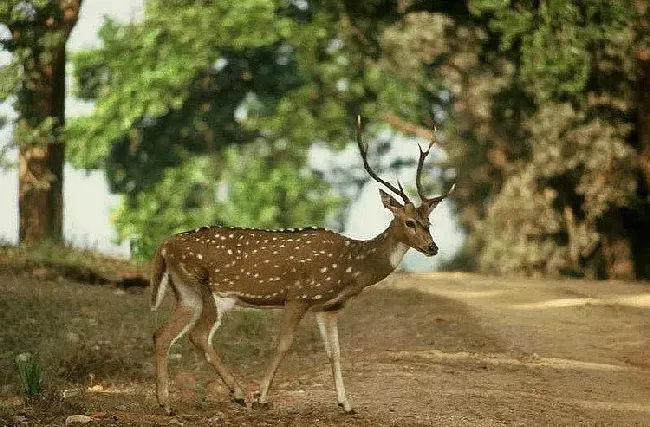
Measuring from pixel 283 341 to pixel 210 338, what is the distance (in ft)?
1.86

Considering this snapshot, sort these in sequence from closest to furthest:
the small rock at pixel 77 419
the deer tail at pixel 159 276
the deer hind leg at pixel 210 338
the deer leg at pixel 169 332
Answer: the small rock at pixel 77 419, the deer leg at pixel 169 332, the deer hind leg at pixel 210 338, the deer tail at pixel 159 276

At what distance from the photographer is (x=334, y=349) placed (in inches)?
376

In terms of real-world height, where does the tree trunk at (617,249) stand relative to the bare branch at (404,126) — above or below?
below

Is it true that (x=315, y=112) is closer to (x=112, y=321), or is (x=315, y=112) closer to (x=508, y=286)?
(x=508, y=286)

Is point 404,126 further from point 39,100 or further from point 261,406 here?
point 261,406

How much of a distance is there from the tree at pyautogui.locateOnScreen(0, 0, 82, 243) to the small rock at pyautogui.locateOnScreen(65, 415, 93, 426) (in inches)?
492

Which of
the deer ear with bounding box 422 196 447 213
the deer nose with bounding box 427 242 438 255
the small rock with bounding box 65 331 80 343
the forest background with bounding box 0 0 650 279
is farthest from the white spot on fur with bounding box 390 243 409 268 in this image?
the forest background with bounding box 0 0 650 279

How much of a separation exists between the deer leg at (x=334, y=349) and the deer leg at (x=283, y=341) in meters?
0.27

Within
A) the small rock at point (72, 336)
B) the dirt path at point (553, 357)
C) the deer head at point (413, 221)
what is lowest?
the dirt path at point (553, 357)

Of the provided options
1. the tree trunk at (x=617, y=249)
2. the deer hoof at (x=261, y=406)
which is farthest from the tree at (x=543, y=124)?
the deer hoof at (x=261, y=406)

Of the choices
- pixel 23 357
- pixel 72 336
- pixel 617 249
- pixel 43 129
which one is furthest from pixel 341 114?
pixel 23 357

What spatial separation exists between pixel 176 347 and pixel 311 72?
23.0 meters

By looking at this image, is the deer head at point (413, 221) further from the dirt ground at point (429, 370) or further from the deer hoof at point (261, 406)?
the deer hoof at point (261, 406)

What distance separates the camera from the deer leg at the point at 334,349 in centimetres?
943
